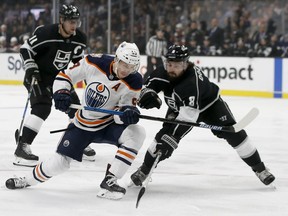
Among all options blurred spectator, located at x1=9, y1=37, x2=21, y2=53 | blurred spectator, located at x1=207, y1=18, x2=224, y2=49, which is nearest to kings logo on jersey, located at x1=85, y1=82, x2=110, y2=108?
blurred spectator, located at x1=207, y1=18, x2=224, y2=49

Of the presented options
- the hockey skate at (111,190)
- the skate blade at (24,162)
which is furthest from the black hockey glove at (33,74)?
the hockey skate at (111,190)

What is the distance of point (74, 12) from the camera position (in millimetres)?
4695

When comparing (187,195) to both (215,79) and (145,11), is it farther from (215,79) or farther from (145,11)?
(145,11)

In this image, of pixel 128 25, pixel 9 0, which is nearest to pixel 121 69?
pixel 128 25

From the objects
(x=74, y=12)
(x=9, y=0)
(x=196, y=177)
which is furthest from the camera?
(x=9, y=0)

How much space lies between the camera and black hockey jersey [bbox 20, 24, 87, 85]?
15.7 ft

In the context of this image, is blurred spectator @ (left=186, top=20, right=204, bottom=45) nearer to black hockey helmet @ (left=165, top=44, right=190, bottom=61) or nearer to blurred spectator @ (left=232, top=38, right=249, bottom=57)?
blurred spectator @ (left=232, top=38, right=249, bottom=57)

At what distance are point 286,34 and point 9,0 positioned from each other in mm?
5238

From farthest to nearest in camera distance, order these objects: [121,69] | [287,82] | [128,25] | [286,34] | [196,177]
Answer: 1. [128,25]
2. [286,34]
3. [287,82]
4. [196,177]
5. [121,69]

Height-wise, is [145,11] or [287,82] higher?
[145,11]

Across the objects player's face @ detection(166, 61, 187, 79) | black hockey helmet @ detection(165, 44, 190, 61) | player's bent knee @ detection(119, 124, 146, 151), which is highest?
black hockey helmet @ detection(165, 44, 190, 61)

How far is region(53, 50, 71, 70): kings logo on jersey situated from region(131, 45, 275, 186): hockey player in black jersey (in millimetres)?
1206

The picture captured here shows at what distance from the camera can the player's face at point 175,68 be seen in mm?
3689

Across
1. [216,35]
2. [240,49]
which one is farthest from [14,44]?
[240,49]
